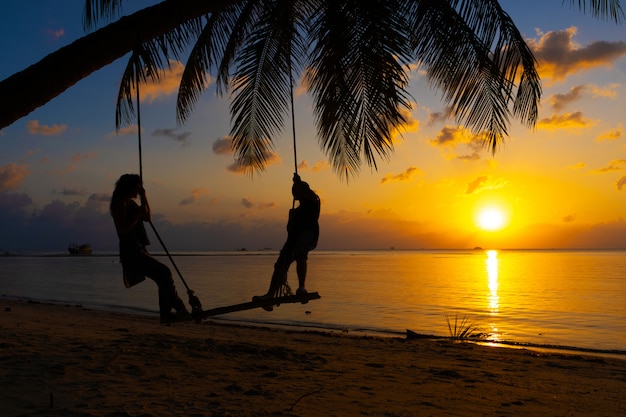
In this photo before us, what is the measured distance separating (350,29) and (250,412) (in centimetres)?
433

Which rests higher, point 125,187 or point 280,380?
point 125,187

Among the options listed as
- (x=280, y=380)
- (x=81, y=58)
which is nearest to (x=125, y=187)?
(x=81, y=58)

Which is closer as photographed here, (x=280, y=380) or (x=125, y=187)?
(x=125, y=187)

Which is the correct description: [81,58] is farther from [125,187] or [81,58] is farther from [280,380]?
[280,380]

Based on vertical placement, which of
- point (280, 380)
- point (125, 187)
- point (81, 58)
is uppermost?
point (81, 58)

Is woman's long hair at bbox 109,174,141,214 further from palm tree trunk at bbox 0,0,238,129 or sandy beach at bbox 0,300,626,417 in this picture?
palm tree trunk at bbox 0,0,238,129

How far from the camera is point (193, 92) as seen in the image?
30.6 feet

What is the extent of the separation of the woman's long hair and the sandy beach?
82.2 inches

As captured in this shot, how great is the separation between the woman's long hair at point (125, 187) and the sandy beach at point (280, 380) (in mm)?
2087

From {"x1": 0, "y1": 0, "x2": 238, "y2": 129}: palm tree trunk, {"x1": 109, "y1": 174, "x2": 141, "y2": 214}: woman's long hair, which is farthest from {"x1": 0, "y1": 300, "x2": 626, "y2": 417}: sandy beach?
{"x1": 0, "y1": 0, "x2": 238, "y2": 129}: palm tree trunk

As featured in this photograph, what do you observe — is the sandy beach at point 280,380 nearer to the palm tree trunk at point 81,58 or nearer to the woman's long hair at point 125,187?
the woman's long hair at point 125,187

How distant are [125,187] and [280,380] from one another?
3.04 meters

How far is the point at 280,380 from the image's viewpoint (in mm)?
7094

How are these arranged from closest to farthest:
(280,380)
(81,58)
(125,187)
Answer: (81,58)
(125,187)
(280,380)
